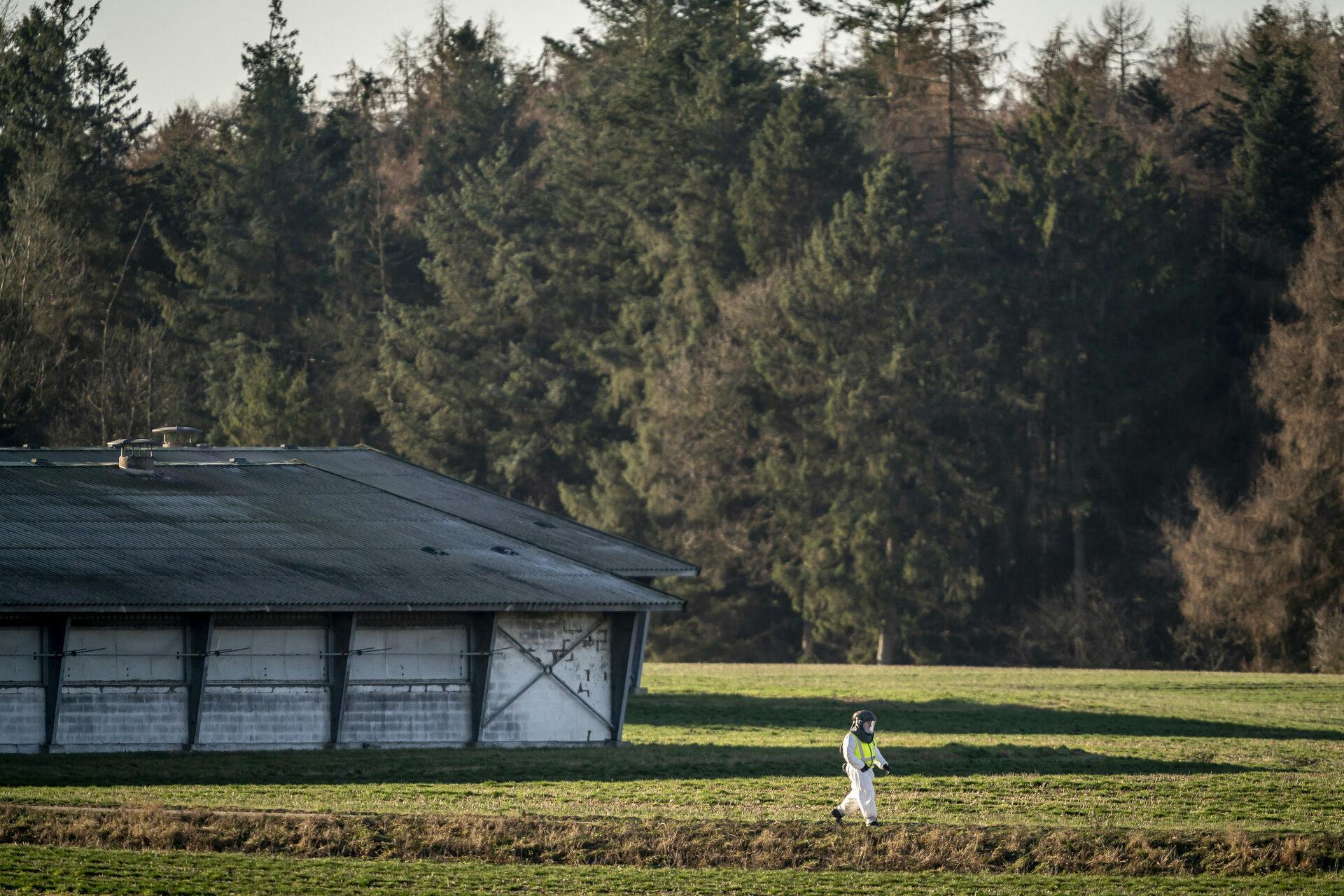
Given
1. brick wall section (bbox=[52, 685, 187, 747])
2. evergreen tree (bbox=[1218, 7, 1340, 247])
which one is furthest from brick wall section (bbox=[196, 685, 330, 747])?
evergreen tree (bbox=[1218, 7, 1340, 247])

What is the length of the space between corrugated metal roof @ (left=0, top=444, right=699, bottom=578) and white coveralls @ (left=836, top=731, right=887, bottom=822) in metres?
16.9

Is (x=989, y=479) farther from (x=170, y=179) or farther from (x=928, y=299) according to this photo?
(x=170, y=179)

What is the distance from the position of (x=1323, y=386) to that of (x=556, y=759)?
43494 millimetres

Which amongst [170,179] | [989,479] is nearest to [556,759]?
[989,479]

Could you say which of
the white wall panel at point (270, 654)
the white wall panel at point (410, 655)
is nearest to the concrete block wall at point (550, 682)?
the white wall panel at point (410, 655)

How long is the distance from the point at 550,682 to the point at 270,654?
5258 mm

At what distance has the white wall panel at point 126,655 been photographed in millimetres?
31344

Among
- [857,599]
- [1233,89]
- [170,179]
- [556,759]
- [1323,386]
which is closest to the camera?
[556,759]

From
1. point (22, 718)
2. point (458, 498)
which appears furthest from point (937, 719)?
point (22, 718)

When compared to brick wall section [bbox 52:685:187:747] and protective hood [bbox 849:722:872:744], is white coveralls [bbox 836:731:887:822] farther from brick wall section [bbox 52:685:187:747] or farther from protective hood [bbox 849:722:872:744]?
brick wall section [bbox 52:685:187:747]

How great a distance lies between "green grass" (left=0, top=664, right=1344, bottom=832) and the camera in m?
25.2

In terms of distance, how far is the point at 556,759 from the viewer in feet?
106

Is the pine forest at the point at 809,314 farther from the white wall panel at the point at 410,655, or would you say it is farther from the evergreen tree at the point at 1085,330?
the white wall panel at the point at 410,655

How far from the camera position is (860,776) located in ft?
77.9
